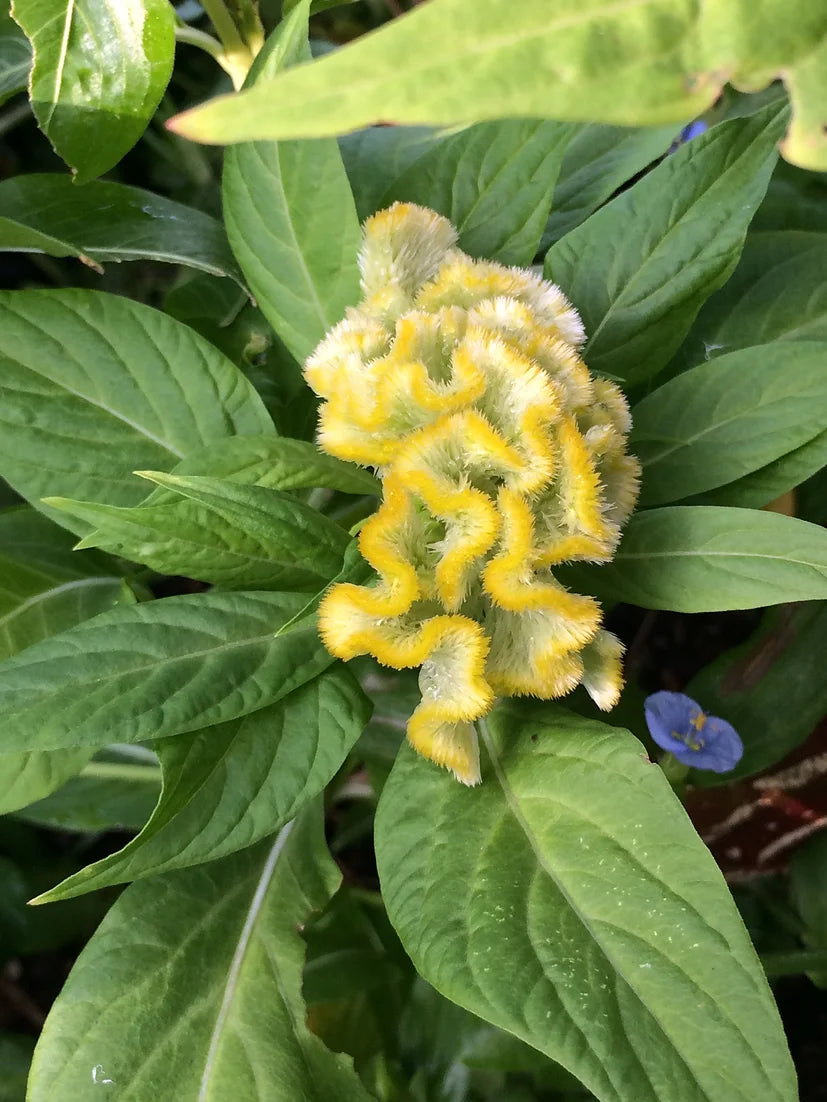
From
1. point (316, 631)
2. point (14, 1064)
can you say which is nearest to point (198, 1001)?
point (316, 631)

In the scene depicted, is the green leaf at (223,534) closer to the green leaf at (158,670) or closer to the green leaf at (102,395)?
the green leaf at (158,670)

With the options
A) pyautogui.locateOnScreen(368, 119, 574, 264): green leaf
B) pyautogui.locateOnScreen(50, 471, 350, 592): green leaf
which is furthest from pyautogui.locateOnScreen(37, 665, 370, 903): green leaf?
pyautogui.locateOnScreen(368, 119, 574, 264): green leaf

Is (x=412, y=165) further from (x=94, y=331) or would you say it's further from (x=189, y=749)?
(x=189, y=749)

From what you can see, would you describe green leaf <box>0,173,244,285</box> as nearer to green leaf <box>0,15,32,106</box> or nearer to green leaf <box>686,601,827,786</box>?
green leaf <box>0,15,32,106</box>

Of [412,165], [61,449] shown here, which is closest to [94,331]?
[61,449]

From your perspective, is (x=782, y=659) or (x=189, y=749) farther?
(x=782, y=659)

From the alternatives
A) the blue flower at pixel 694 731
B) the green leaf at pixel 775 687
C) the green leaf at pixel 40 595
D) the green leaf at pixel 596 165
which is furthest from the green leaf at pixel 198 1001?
the green leaf at pixel 596 165
